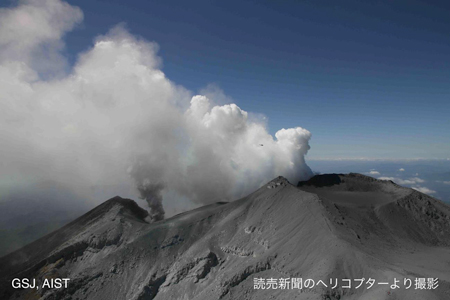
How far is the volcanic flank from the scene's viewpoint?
3981 centimetres

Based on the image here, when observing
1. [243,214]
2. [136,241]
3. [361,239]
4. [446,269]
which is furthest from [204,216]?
[446,269]

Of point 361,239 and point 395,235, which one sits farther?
point 395,235

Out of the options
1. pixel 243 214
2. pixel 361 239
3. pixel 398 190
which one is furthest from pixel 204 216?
pixel 398 190

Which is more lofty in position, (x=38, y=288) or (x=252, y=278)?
(x=38, y=288)

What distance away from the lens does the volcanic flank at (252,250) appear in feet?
131

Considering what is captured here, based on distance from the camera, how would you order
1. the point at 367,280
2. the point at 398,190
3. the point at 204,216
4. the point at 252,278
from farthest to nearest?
1. the point at 398,190
2. the point at 204,216
3. the point at 252,278
4. the point at 367,280

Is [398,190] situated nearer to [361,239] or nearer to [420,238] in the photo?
[420,238]

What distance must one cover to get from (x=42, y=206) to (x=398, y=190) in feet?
602

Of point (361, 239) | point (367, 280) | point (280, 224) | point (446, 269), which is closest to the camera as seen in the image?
point (367, 280)

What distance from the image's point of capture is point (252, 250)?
51.2 metres

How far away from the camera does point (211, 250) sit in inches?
2173

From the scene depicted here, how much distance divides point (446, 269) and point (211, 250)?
42.8 m

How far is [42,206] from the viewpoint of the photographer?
150125 millimetres

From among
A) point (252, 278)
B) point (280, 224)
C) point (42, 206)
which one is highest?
point (42, 206)
